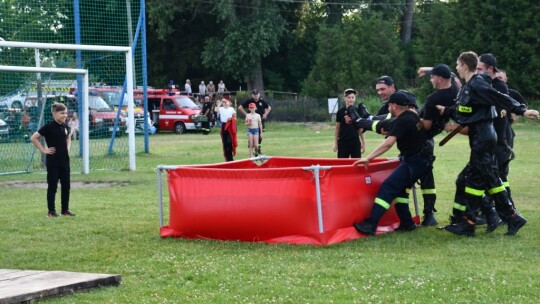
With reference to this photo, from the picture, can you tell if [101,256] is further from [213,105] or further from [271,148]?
[213,105]

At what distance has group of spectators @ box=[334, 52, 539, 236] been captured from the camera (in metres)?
10.6

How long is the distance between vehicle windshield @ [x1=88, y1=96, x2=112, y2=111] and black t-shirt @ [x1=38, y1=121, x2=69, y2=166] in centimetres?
1016

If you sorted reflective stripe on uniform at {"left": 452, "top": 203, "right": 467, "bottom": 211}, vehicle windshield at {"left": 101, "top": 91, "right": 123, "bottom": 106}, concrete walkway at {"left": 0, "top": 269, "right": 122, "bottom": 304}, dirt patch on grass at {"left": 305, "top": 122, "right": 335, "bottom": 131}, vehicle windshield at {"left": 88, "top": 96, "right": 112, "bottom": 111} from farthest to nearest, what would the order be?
dirt patch on grass at {"left": 305, "top": 122, "right": 335, "bottom": 131}, vehicle windshield at {"left": 101, "top": 91, "right": 123, "bottom": 106}, vehicle windshield at {"left": 88, "top": 96, "right": 112, "bottom": 111}, reflective stripe on uniform at {"left": 452, "top": 203, "right": 467, "bottom": 211}, concrete walkway at {"left": 0, "top": 269, "right": 122, "bottom": 304}

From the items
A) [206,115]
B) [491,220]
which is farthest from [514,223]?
[206,115]

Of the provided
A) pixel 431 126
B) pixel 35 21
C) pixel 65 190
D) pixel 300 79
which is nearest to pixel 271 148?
pixel 35 21

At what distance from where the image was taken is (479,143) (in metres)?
10.6

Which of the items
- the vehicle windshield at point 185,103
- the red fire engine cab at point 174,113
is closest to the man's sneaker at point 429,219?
the red fire engine cab at point 174,113

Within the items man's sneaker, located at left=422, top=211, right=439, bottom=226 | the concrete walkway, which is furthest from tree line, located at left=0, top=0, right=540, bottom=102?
the concrete walkway

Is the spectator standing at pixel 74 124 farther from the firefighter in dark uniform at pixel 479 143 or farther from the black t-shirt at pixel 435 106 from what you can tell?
the firefighter in dark uniform at pixel 479 143

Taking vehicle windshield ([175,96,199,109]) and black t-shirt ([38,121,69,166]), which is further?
vehicle windshield ([175,96,199,109])

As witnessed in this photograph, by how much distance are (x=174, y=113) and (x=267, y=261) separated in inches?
1415

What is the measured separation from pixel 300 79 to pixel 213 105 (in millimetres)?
21032

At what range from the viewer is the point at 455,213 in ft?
36.0

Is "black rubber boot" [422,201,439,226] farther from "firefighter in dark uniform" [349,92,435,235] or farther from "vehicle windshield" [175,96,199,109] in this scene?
"vehicle windshield" [175,96,199,109]
